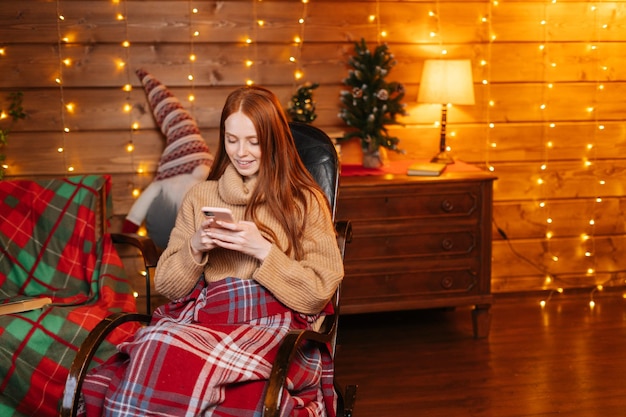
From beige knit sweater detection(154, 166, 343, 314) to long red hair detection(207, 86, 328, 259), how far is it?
1.0 inches

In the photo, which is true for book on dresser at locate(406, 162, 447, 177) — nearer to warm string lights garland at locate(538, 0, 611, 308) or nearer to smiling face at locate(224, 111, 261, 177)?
warm string lights garland at locate(538, 0, 611, 308)

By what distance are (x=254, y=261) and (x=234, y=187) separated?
224 millimetres

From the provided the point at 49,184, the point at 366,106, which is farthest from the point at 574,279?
the point at 49,184

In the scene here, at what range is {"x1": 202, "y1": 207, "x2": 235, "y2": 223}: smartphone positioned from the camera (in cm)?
194

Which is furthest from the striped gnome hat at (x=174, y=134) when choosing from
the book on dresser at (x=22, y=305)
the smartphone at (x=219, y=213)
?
the smartphone at (x=219, y=213)

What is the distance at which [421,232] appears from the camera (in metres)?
3.46

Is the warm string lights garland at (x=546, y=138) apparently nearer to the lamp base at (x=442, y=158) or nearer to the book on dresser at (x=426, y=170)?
the lamp base at (x=442, y=158)

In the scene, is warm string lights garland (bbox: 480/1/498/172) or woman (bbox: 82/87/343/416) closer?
woman (bbox: 82/87/343/416)

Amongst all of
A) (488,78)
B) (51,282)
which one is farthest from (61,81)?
(488,78)

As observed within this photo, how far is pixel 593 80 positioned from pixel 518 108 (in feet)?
1.38

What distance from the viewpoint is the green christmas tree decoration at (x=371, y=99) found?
3578mm

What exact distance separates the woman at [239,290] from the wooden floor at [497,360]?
0.90 m

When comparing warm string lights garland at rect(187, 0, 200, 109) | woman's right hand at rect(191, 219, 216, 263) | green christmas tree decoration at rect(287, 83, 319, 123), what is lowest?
woman's right hand at rect(191, 219, 216, 263)

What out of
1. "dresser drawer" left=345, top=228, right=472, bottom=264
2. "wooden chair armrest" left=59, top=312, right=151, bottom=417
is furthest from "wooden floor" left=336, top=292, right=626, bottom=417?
"wooden chair armrest" left=59, top=312, right=151, bottom=417
